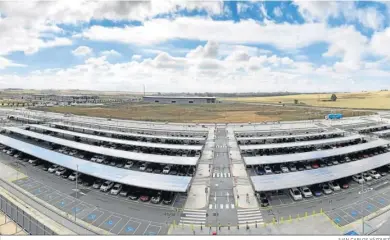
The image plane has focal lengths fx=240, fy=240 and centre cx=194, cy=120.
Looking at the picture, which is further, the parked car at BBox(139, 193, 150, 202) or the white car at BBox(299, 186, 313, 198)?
the white car at BBox(299, 186, 313, 198)

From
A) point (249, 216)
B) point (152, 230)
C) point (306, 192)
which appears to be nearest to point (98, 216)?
point (152, 230)

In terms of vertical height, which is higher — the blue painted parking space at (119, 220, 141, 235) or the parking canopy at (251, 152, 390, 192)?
the parking canopy at (251, 152, 390, 192)

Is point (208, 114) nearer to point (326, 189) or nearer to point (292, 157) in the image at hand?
point (292, 157)

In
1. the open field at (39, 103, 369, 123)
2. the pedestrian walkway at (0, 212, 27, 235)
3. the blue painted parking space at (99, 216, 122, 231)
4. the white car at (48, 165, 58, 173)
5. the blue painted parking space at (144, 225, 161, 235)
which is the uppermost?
the open field at (39, 103, 369, 123)

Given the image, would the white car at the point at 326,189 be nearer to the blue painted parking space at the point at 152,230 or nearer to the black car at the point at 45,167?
the blue painted parking space at the point at 152,230

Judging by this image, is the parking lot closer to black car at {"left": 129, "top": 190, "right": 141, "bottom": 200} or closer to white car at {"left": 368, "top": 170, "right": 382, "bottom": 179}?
black car at {"left": 129, "top": 190, "right": 141, "bottom": 200}

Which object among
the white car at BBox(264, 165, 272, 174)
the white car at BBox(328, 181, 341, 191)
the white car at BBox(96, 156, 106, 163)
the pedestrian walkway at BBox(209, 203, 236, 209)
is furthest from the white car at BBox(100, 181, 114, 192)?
the white car at BBox(328, 181, 341, 191)
